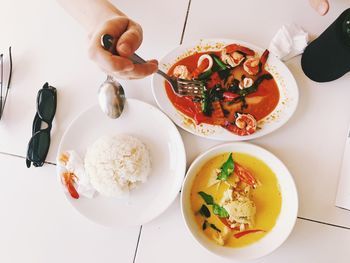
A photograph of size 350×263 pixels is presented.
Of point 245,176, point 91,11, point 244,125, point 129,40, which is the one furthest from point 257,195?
point 91,11

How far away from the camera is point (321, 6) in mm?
896

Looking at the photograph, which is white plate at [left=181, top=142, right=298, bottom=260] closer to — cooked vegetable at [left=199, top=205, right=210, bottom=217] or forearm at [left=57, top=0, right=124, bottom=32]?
cooked vegetable at [left=199, top=205, right=210, bottom=217]

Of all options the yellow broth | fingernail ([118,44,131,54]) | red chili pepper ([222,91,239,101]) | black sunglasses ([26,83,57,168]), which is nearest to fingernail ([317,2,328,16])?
red chili pepper ([222,91,239,101])

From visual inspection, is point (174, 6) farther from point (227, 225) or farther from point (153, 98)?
point (227, 225)

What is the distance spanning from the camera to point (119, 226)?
96 cm

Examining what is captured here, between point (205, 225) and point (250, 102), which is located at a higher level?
point (250, 102)

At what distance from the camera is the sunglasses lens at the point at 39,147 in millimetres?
1015

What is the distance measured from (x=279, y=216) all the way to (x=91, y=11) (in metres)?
0.69

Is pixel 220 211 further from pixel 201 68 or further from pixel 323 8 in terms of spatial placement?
pixel 323 8

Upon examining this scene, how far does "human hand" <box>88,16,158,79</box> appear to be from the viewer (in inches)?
26.0

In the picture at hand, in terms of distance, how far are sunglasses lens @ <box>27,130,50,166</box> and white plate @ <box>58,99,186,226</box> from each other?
0.07 metres

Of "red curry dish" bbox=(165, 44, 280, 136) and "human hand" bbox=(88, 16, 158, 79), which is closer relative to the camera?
"human hand" bbox=(88, 16, 158, 79)

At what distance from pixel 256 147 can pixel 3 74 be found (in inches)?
29.8

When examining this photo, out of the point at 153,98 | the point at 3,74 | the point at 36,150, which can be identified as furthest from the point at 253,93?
the point at 3,74
